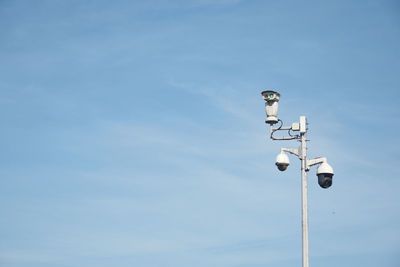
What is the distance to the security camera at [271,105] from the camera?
24.1 metres

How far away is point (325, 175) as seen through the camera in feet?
76.5

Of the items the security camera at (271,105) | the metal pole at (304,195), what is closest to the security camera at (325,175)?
the metal pole at (304,195)

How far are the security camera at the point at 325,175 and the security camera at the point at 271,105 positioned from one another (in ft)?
6.78

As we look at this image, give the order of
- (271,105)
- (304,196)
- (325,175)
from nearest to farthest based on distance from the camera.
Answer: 1. (304,196)
2. (325,175)
3. (271,105)

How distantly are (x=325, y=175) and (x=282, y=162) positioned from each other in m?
1.33

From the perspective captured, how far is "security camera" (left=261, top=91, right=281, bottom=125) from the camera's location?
79.0 ft

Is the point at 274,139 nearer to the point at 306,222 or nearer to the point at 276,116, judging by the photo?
the point at 276,116

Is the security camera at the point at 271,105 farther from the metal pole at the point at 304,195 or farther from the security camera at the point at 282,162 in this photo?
the security camera at the point at 282,162

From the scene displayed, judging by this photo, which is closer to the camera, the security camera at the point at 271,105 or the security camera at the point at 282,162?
the security camera at the point at 282,162

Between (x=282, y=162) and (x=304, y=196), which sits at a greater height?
(x=282, y=162)

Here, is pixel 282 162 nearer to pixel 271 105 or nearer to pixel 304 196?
pixel 304 196

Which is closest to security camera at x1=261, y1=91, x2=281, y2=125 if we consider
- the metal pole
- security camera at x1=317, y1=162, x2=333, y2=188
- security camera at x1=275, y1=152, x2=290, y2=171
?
the metal pole

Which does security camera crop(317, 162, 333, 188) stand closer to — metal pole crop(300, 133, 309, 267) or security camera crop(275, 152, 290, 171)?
metal pole crop(300, 133, 309, 267)

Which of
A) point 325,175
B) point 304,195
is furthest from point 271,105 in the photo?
point 304,195
